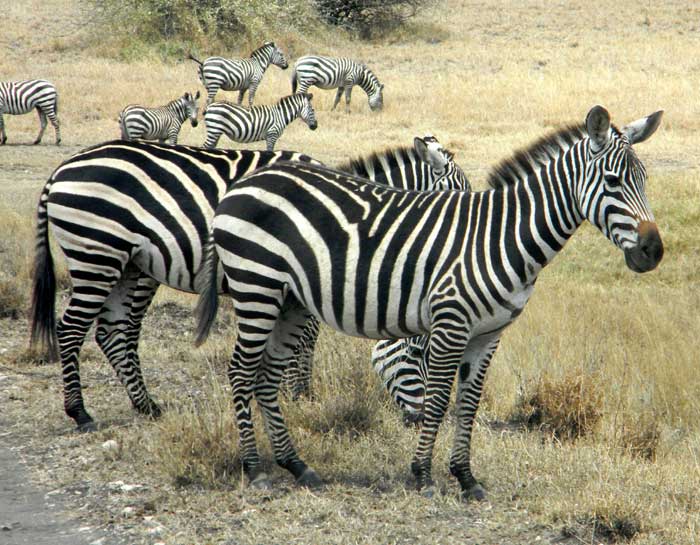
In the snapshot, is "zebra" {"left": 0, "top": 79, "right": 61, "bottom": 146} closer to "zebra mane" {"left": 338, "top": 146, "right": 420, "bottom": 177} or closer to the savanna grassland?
the savanna grassland

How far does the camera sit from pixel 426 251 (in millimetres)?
4887

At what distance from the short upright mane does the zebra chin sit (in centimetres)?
225

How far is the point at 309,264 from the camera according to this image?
498 cm

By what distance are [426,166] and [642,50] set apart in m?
23.0

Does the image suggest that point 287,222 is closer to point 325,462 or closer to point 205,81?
point 325,462

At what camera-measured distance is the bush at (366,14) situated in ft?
108

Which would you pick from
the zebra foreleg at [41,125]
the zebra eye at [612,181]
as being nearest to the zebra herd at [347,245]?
the zebra eye at [612,181]

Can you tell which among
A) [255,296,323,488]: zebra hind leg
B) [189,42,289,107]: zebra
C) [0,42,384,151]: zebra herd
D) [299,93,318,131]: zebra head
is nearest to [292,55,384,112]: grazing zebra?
[0,42,384,151]: zebra herd

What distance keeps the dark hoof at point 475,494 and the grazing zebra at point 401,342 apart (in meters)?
1.44

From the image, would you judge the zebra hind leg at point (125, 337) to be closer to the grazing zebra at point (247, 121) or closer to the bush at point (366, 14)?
the grazing zebra at point (247, 121)

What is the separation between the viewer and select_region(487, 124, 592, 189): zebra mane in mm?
5078

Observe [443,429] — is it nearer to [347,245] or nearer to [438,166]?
[347,245]

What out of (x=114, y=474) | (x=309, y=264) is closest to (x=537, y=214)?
(x=309, y=264)

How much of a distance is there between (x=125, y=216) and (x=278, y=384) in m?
1.49
